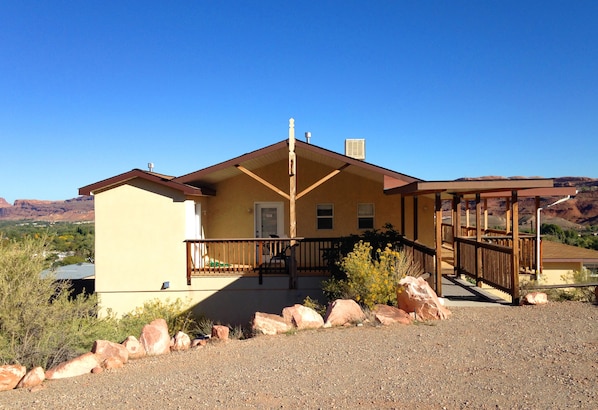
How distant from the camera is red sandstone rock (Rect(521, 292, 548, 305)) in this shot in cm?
900

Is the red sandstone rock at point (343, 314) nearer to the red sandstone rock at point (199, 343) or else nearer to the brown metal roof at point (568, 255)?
the red sandstone rock at point (199, 343)

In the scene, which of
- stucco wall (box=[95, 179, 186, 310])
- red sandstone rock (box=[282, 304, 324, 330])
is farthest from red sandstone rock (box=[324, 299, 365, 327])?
stucco wall (box=[95, 179, 186, 310])

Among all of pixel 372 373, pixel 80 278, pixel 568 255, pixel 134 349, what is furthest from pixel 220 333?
pixel 568 255

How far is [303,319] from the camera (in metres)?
8.05

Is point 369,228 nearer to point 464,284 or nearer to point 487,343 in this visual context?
point 464,284

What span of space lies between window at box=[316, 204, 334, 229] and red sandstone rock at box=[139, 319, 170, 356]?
7.60 metres

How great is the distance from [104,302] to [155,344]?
5039mm

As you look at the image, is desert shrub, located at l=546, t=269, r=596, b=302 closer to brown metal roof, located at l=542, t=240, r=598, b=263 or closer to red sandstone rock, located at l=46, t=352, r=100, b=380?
brown metal roof, located at l=542, t=240, r=598, b=263

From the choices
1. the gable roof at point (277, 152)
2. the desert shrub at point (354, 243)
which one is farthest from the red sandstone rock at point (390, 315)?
the gable roof at point (277, 152)

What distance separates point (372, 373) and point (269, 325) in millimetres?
2668

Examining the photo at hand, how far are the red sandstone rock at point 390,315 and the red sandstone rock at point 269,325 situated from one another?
5.36 ft

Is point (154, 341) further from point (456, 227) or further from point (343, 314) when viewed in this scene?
point (456, 227)

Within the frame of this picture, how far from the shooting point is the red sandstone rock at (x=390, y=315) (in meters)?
7.97

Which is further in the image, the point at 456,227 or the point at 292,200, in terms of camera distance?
the point at 456,227
